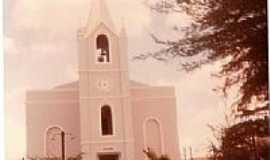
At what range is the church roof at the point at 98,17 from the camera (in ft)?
5.45

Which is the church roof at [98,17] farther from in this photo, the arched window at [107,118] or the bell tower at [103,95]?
the arched window at [107,118]

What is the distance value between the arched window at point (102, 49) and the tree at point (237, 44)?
21 cm

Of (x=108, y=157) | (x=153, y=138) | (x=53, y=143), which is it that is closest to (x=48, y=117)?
(x=53, y=143)

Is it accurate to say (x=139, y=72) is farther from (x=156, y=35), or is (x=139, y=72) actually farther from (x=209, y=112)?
(x=209, y=112)

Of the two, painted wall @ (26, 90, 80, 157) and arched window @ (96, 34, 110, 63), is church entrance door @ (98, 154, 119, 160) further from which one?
arched window @ (96, 34, 110, 63)

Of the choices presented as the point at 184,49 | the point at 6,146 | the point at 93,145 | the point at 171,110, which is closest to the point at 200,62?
the point at 184,49

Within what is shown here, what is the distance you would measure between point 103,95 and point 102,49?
135 millimetres

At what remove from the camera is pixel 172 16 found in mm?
1716

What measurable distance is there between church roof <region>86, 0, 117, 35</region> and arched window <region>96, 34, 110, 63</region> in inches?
1.3

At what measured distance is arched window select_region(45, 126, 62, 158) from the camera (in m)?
1.64

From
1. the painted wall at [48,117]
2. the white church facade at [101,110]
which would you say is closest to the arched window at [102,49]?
the white church facade at [101,110]

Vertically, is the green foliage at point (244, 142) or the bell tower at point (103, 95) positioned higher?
the bell tower at point (103, 95)

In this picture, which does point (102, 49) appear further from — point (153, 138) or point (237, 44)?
point (237, 44)

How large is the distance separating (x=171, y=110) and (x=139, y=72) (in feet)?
0.49
